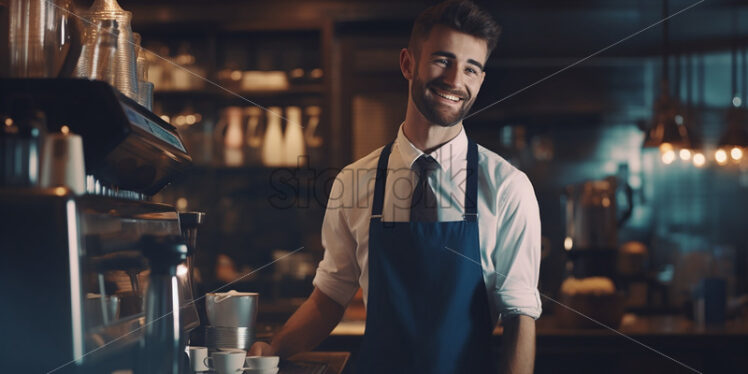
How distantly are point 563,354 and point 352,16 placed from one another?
5.59 ft

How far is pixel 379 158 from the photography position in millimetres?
1556

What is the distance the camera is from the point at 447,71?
137 cm

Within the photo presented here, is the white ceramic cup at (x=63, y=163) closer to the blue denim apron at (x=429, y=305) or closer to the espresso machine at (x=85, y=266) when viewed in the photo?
the espresso machine at (x=85, y=266)

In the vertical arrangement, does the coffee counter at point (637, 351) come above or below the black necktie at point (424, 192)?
below

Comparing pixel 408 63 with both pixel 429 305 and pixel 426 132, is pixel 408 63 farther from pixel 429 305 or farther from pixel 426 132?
pixel 429 305

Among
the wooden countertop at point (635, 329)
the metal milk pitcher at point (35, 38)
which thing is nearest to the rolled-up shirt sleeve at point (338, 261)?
the metal milk pitcher at point (35, 38)

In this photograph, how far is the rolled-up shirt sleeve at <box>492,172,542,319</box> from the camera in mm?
1357

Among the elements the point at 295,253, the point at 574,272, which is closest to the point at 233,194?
the point at 295,253

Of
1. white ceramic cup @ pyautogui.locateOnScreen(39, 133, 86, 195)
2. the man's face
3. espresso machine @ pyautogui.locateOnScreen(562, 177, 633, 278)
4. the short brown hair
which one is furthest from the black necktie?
espresso machine @ pyautogui.locateOnScreen(562, 177, 633, 278)

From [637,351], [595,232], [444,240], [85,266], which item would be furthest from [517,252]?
[595,232]

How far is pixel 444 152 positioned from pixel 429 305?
12.6 inches

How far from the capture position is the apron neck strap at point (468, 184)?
143 centimetres

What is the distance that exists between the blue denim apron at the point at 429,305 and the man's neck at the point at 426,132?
0.48 ft

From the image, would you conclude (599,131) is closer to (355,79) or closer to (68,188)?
(355,79)
